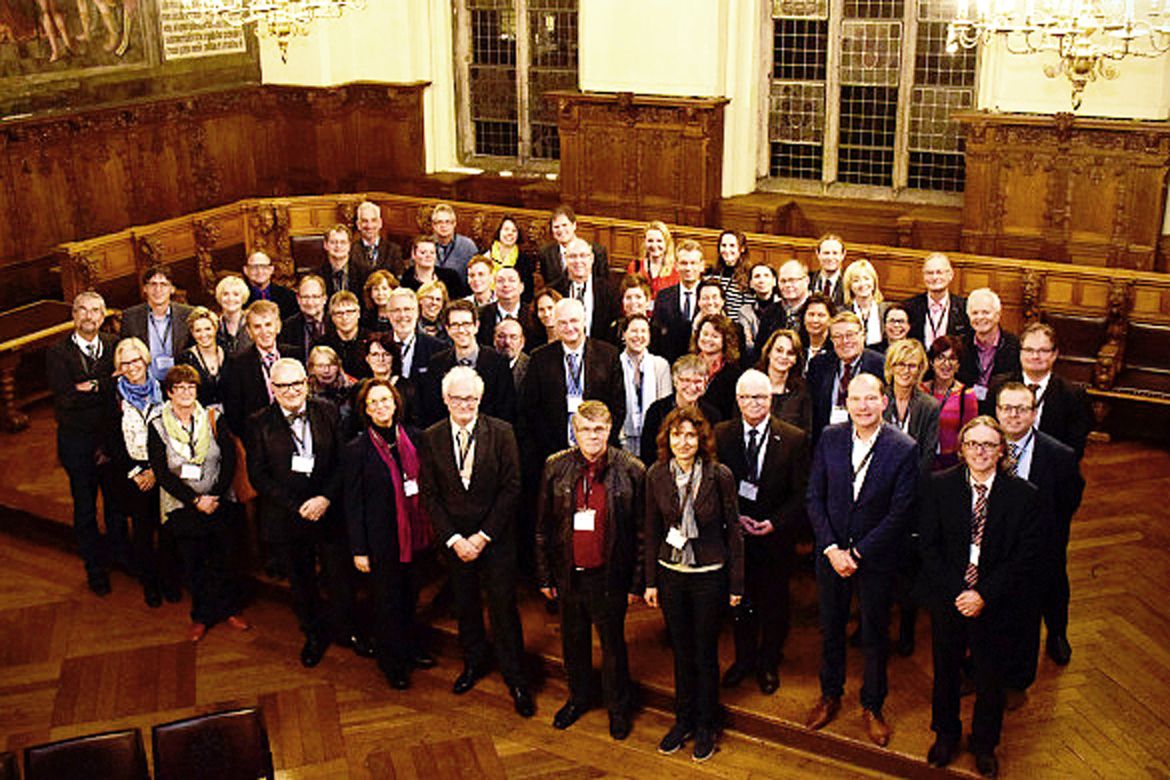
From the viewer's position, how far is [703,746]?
5.48 metres

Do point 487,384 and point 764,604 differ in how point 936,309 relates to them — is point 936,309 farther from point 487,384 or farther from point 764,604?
point 487,384

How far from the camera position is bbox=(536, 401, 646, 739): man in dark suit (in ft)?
17.1

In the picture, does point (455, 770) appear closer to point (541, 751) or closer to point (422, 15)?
point (541, 751)

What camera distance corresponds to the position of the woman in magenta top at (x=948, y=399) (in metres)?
5.56

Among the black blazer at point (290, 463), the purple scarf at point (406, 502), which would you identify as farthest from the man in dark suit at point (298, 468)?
the purple scarf at point (406, 502)

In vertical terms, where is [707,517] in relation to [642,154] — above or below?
below

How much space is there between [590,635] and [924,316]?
285 centimetres

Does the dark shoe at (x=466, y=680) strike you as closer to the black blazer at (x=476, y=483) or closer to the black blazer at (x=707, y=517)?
the black blazer at (x=476, y=483)

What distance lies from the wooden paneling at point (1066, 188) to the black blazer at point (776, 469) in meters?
5.90

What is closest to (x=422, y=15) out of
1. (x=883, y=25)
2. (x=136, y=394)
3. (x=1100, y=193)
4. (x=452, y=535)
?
(x=883, y=25)

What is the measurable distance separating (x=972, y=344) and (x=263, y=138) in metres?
9.19

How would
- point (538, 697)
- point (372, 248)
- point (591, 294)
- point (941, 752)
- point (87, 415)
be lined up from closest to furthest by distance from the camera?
point (941, 752), point (538, 697), point (87, 415), point (591, 294), point (372, 248)

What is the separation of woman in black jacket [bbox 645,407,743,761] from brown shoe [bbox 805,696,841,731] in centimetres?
47

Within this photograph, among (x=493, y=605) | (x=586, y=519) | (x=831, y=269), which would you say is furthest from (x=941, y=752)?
(x=831, y=269)
